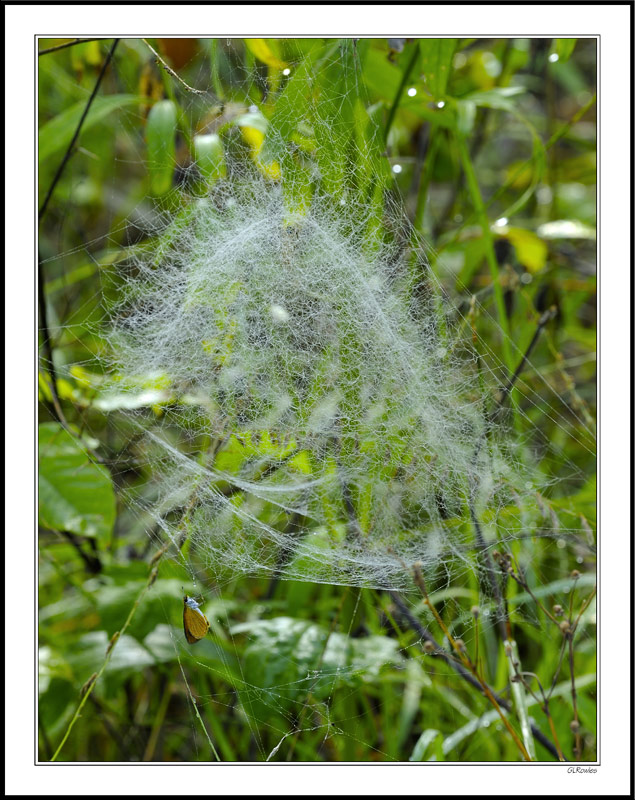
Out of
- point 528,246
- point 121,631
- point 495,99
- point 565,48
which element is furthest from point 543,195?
point 121,631

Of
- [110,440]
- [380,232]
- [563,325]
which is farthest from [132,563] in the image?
[563,325]

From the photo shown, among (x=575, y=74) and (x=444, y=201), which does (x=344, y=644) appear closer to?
(x=444, y=201)

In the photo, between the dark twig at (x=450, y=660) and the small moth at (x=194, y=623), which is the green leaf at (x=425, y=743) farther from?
the small moth at (x=194, y=623)

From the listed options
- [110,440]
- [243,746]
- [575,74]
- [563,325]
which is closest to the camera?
[243,746]

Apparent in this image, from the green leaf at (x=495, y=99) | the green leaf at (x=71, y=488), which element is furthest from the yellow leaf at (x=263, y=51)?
the green leaf at (x=71, y=488)

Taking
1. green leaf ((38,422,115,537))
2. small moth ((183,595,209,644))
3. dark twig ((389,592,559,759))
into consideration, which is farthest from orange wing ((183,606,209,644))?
dark twig ((389,592,559,759))

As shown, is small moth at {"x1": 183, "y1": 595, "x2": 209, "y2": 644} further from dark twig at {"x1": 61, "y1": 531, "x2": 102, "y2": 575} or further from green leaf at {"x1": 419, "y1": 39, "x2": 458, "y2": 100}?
green leaf at {"x1": 419, "y1": 39, "x2": 458, "y2": 100}

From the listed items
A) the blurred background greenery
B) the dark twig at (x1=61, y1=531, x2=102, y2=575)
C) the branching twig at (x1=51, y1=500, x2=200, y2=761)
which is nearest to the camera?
the branching twig at (x1=51, y1=500, x2=200, y2=761)

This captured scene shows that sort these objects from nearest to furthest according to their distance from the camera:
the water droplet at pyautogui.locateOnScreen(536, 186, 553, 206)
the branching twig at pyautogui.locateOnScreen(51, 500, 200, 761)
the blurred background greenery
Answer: the branching twig at pyautogui.locateOnScreen(51, 500, 200, 761)
the blurred background greenery
the water droplet at pyautogui.locateOnScreen(536, 186, 553, 206)
